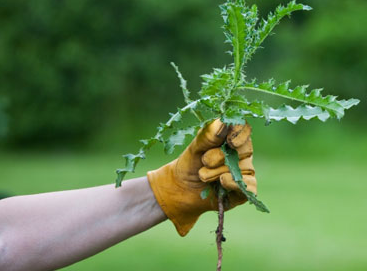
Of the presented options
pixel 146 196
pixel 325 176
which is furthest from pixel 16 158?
pixel 146 196

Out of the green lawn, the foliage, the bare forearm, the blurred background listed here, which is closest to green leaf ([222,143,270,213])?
the foliage

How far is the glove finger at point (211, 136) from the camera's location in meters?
2.66

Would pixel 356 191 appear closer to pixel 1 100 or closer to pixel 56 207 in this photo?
pixel 1 100

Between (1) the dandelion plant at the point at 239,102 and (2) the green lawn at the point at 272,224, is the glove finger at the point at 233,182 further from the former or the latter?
(2) the green lawn at the point at 272,224

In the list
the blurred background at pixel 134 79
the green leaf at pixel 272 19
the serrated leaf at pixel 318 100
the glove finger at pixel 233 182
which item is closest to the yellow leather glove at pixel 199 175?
the glove finger at pixel 233 182

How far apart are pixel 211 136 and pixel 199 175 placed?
201mm

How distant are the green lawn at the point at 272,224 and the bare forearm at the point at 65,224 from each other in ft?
17.0

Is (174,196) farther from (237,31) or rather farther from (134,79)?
(134,79)

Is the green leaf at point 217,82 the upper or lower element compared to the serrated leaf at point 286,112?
upper

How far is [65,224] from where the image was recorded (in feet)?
8.83

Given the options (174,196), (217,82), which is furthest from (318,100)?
(174,196)

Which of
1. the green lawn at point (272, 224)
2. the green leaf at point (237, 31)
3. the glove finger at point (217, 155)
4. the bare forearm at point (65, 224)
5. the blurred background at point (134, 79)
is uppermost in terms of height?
the blurred background at point (134, 79)

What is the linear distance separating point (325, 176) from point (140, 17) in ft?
25.4

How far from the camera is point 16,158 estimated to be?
19594 mm
